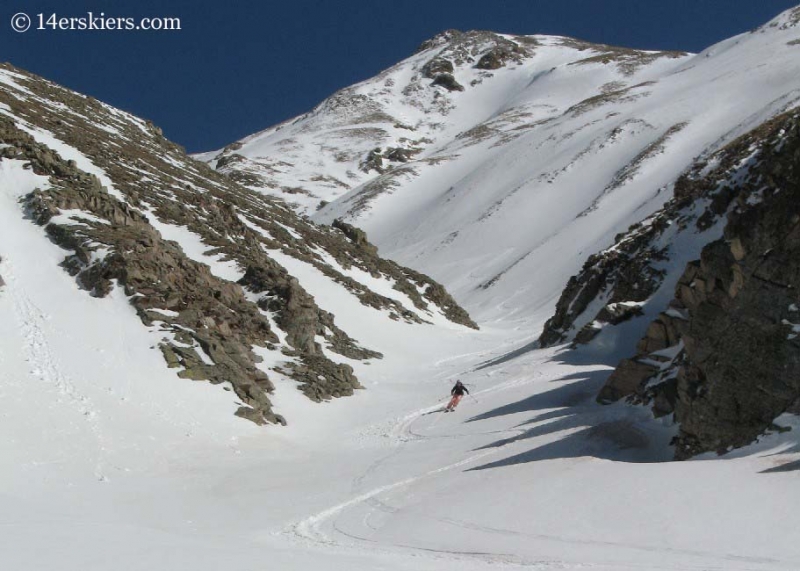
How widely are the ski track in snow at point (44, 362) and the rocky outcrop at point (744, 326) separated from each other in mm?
11515

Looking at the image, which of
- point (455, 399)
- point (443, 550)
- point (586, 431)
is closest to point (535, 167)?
point (455, 399)

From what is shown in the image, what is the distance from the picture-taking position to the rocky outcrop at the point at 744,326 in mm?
11078

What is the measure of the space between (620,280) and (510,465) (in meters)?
14.4

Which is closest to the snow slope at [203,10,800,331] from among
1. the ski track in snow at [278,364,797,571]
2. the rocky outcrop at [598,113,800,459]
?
the rocky outcrop at [598,113,800,459]

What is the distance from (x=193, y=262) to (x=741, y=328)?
64.5 ft

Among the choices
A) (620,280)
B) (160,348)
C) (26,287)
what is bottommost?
(620,280)

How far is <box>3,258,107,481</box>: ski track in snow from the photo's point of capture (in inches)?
589

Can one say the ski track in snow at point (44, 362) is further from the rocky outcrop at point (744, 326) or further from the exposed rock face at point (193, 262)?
the rocky outcrop at point (744, 326)

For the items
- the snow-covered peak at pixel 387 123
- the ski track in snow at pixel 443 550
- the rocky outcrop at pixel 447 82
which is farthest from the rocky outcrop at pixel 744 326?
the rocky outcrop at pixel 447 82

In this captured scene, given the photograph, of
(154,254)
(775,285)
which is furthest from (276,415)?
(775,285)

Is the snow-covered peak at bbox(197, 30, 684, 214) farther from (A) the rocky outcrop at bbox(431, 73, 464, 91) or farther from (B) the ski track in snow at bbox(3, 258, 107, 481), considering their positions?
(B) the ski track in snow at bbox(3, 258, 107, 481)

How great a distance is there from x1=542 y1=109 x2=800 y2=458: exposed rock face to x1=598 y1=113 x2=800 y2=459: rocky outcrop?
0.02 metres

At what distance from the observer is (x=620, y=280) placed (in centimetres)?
2466

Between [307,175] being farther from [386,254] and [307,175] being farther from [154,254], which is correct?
[154,254]
